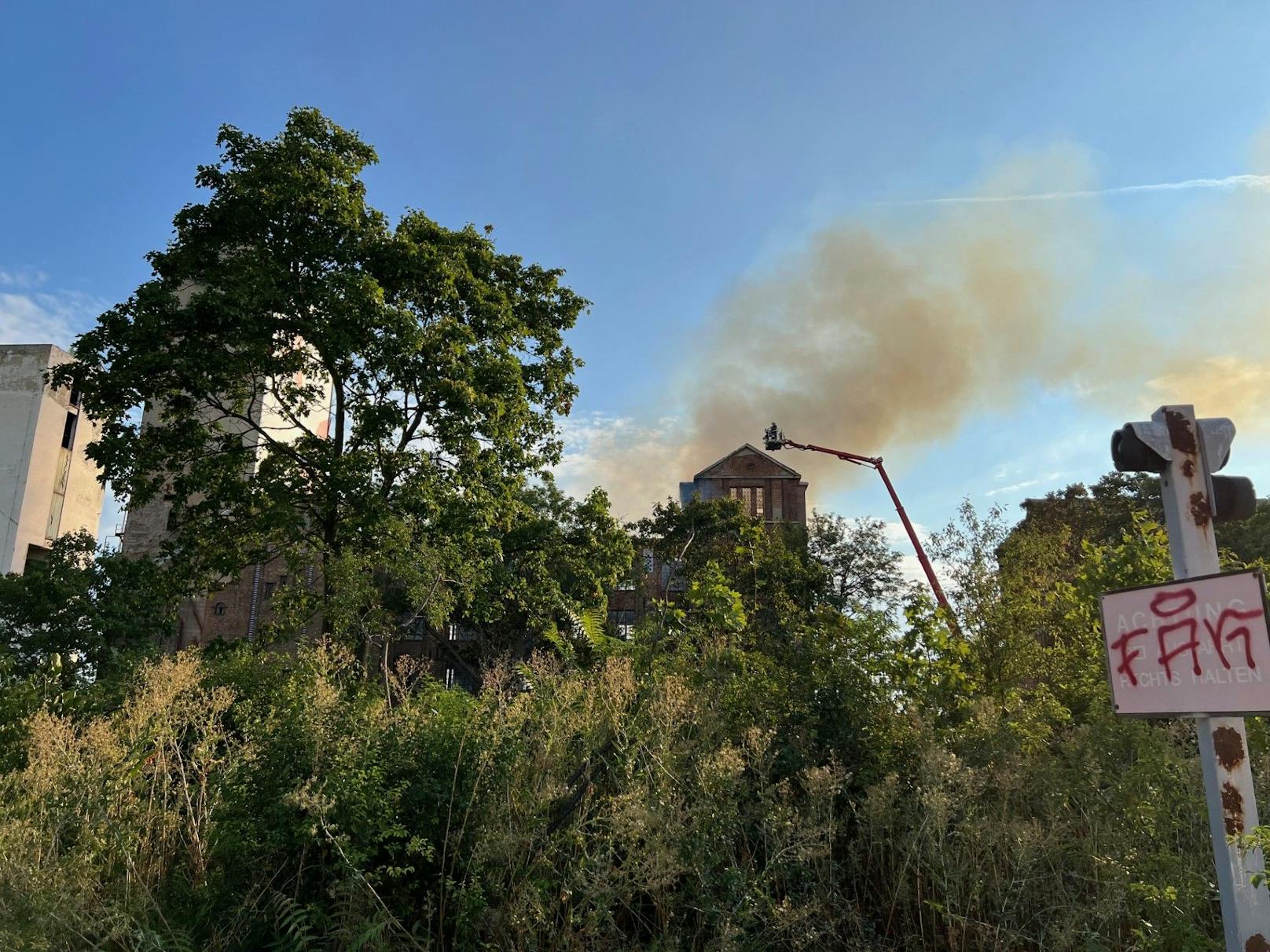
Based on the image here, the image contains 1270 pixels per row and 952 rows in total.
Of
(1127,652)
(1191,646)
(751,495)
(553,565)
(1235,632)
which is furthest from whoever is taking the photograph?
(751,495)

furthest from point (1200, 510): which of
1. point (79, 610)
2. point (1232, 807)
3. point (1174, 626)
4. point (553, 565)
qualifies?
point (79, 610)

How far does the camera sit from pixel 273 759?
462 centimetres

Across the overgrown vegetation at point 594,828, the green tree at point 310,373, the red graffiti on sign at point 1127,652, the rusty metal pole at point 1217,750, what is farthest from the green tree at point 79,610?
the rusty metal pole at point 1217,750

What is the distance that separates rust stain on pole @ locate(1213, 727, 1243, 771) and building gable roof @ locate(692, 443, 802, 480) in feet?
152

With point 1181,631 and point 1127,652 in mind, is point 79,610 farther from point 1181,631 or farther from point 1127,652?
point 1181,631

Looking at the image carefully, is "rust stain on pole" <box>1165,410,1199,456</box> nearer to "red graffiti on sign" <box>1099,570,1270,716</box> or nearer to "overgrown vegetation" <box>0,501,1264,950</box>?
"red graffiti on sign" <box>1099,570,1270,716</box>

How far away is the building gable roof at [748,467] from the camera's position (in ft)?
162

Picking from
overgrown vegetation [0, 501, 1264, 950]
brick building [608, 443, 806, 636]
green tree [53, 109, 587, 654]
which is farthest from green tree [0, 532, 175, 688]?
brick building [608, 443, 806, 636]

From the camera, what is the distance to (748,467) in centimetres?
4972

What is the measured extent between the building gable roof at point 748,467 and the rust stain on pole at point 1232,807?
4620 cm

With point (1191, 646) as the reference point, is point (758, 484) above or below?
above

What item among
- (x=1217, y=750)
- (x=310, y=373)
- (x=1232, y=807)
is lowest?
(x=1232, y=807)

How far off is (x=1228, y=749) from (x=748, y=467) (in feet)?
153

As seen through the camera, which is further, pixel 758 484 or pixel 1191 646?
pixel 758 484
